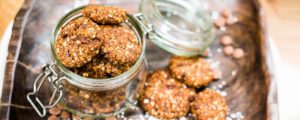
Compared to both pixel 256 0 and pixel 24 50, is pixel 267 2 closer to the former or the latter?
pixel 256 0

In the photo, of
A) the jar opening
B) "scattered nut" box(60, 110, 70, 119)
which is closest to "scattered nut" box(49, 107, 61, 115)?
"scattered nut" box(60, 110, 70, 119)

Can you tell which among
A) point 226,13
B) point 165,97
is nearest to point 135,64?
point 165,97

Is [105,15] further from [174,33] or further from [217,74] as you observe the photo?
[217,74]

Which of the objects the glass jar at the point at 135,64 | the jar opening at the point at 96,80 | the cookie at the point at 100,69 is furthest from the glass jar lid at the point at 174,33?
the cookie at the point at 100,69

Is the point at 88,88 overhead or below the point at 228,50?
below

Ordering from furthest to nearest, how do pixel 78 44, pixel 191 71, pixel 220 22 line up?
1. pixel 220 22
2. pixel 191 71
3. pixel 78 44

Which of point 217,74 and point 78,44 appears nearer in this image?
point 78,44
